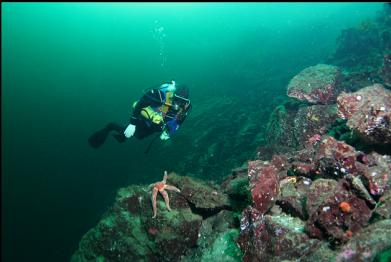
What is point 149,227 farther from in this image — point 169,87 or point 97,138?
Result: point 97,138

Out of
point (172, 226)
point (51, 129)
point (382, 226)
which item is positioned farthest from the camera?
point (51, 129)

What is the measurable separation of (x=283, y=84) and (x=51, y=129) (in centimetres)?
3530

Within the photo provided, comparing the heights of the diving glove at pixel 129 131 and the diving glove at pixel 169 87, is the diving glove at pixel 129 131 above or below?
below

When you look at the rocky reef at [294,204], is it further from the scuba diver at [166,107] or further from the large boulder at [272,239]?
the scuba diver at [166,107]

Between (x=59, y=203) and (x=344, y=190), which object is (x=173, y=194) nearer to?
(x=344, y=190)

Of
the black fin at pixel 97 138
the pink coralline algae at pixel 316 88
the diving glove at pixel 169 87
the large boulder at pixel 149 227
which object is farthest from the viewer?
the black fin at pixel 97 138

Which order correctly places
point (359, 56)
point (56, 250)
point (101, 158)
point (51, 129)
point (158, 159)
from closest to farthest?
point (359, 56) < point (158, 159) < point (56, 250) < point (101, 158) < point (51, 129)

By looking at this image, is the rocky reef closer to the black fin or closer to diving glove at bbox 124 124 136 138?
diving glove at bbox 124 124 136 138

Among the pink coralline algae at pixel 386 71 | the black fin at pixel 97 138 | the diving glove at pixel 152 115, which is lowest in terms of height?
the black fin at pixel 97 138

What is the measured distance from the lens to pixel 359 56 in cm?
1417


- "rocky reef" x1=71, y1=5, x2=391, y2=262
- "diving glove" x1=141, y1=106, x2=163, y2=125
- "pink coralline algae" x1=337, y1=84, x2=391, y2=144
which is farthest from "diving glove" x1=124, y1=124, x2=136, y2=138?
"pink coralline algae" x1=337, y1=84, x2=391, y2=144

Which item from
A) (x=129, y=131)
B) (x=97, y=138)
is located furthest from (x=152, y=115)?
(x=97, y=138)

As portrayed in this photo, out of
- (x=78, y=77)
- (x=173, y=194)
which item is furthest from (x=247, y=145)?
(x=78, y=77)

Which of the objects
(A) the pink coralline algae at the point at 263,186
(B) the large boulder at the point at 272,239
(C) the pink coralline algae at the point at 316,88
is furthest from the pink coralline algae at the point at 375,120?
(C) the pink coralline algae at the point at 316,88
